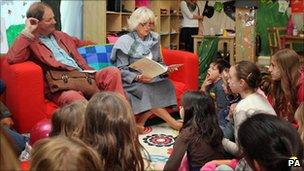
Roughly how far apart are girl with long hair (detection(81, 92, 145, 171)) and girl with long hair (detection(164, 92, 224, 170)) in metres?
0.37

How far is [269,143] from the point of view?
1.24m

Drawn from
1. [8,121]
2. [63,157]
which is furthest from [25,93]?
[63,157]

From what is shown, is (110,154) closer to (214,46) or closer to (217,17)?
(214,46)

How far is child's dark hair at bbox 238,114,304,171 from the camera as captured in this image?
1.23 m

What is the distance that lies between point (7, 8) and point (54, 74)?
1.20 m

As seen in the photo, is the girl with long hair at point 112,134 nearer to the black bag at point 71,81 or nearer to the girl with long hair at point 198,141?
the girl with long hair at point 198,141

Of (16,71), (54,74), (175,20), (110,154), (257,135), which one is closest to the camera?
(257,135)

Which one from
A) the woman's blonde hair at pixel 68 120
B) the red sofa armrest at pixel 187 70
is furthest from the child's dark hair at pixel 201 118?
the red sofa armrest at pixel 187 70

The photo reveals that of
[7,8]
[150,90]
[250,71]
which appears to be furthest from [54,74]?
[250,71]

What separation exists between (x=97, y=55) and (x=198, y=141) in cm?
189

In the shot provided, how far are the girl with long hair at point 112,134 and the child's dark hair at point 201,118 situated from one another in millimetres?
469

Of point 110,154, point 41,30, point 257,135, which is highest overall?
point 41,30

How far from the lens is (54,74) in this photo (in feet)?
10.3

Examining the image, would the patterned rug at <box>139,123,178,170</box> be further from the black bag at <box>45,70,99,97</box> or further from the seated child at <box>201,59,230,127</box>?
the black bag at <box>45,70,99,97</box>
